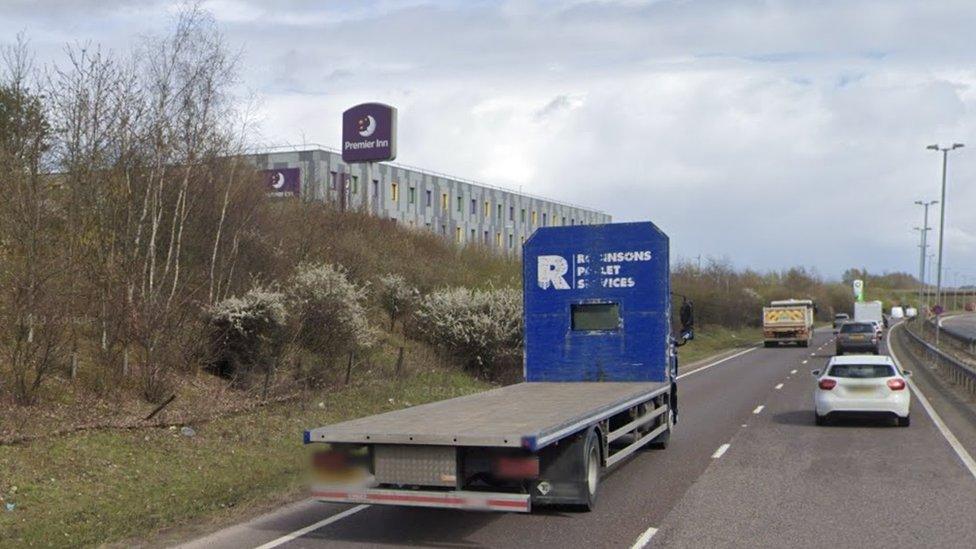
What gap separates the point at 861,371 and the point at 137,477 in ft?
43.5

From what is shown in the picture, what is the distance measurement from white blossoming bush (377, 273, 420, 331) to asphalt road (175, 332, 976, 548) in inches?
537

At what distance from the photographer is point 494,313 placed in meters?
25.0

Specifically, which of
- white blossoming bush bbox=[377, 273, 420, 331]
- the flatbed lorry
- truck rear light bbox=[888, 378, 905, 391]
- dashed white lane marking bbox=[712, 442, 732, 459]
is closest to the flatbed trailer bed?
the flatbed lorry

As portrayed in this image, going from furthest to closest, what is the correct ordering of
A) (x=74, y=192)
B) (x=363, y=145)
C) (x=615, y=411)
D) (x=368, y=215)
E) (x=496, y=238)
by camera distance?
(x=496, y=238), (x=363, y=145), (x=368, y=215), (x=74, y=192), (x=615, y=411)

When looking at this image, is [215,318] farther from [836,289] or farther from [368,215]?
[836,289]

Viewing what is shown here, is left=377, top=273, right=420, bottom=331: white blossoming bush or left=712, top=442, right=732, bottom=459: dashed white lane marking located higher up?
left=377, top=273, right=420, bottom=331: white blossoming bush

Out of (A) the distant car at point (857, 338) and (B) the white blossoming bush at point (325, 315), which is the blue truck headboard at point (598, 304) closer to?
(B) the white blossoming bush at point (325, 315)

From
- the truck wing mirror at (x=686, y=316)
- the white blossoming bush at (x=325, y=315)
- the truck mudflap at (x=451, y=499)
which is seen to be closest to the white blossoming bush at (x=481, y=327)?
the white blossoming bush at (x=325, y=315)

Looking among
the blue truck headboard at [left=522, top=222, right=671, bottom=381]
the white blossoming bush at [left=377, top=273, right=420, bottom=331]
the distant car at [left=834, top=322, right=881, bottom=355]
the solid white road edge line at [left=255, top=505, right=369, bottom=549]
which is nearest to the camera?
the solid white road edge line at [left=255, top=505, right=369, bottom=549]

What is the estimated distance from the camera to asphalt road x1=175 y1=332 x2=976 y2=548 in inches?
329

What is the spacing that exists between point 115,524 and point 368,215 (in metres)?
26.6

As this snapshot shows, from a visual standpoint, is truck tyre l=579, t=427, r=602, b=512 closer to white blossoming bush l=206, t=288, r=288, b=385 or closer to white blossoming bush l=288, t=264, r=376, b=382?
white blossoming bush l=206, t=288, r=288, b=385

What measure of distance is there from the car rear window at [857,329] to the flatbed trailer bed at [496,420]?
35.6m

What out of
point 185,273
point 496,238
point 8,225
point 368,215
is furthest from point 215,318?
point 496,238
